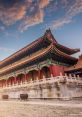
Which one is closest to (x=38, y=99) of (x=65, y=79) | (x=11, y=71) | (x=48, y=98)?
(x=48, y=98)

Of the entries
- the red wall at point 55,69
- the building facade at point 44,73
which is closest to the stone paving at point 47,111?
the building facade at point 44,73

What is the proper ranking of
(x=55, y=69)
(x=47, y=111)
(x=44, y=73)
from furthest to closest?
(x=44, y=73)
(x=55, y=69)
(x=47, y=111)

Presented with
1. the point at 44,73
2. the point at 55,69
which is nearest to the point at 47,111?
the point at 55,69

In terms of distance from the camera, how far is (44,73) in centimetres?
2366

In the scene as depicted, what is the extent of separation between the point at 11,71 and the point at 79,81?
1645 cm

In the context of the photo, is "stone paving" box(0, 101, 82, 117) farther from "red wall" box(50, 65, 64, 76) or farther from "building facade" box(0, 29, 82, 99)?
"red wall" box(50, 65, 64, 76)

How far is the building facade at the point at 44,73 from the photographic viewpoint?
53.7 ft

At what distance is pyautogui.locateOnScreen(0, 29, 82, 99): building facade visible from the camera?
53.7 feet

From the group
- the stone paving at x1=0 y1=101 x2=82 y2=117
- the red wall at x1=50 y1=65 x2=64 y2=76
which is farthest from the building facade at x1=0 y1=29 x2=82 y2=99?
the stone paving at x1=0 y1=101 x2=82 y2=117

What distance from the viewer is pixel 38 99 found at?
17.9m

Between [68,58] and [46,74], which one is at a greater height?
[68,58]

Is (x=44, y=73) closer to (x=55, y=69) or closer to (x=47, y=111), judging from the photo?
(x=55, y=69)

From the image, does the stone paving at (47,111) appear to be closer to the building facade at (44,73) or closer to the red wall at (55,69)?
the building facade at (44,73)

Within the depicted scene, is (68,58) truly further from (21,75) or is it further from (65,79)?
(21,75)
